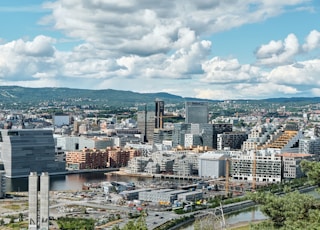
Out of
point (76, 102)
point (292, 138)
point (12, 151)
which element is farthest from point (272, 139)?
point (76, 102)

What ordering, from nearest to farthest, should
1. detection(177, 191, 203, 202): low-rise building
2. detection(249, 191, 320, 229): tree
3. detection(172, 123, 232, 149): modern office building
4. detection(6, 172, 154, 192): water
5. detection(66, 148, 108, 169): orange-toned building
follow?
detection(249, 191, 320, 229): tree < detection(177, 191, 203, 202): low-rise building < detection(6, 172, 154, 192): water < detection(66, 148, 108, 169): orange-toned building < detection(172, 123, 232, 149): modern office building

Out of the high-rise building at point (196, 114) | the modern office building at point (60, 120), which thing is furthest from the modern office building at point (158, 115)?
the modern office building at point (60, 120)

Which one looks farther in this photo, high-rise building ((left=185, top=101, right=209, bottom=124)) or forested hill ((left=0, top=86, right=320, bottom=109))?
forested hill ((left=0, top=86, right=320, bottom=109))

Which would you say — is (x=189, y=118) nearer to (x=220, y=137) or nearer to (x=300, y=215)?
(x=220, y=137)

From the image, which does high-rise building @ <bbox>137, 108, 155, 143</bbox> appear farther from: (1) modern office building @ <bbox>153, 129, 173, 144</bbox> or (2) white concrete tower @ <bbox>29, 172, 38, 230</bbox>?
(2) white concrete tower @ <bbox>29, 172, 38, 230</bbox>

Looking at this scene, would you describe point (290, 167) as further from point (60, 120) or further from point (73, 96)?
point (73, 96)

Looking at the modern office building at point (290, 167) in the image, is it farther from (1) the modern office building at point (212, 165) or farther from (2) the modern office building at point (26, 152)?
(2) the modern office building at point (26, 152)


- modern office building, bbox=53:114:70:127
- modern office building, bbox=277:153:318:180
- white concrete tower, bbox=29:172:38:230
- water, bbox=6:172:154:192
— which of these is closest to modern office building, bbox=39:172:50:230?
white concrete tower, bbox=29:172:38:230
